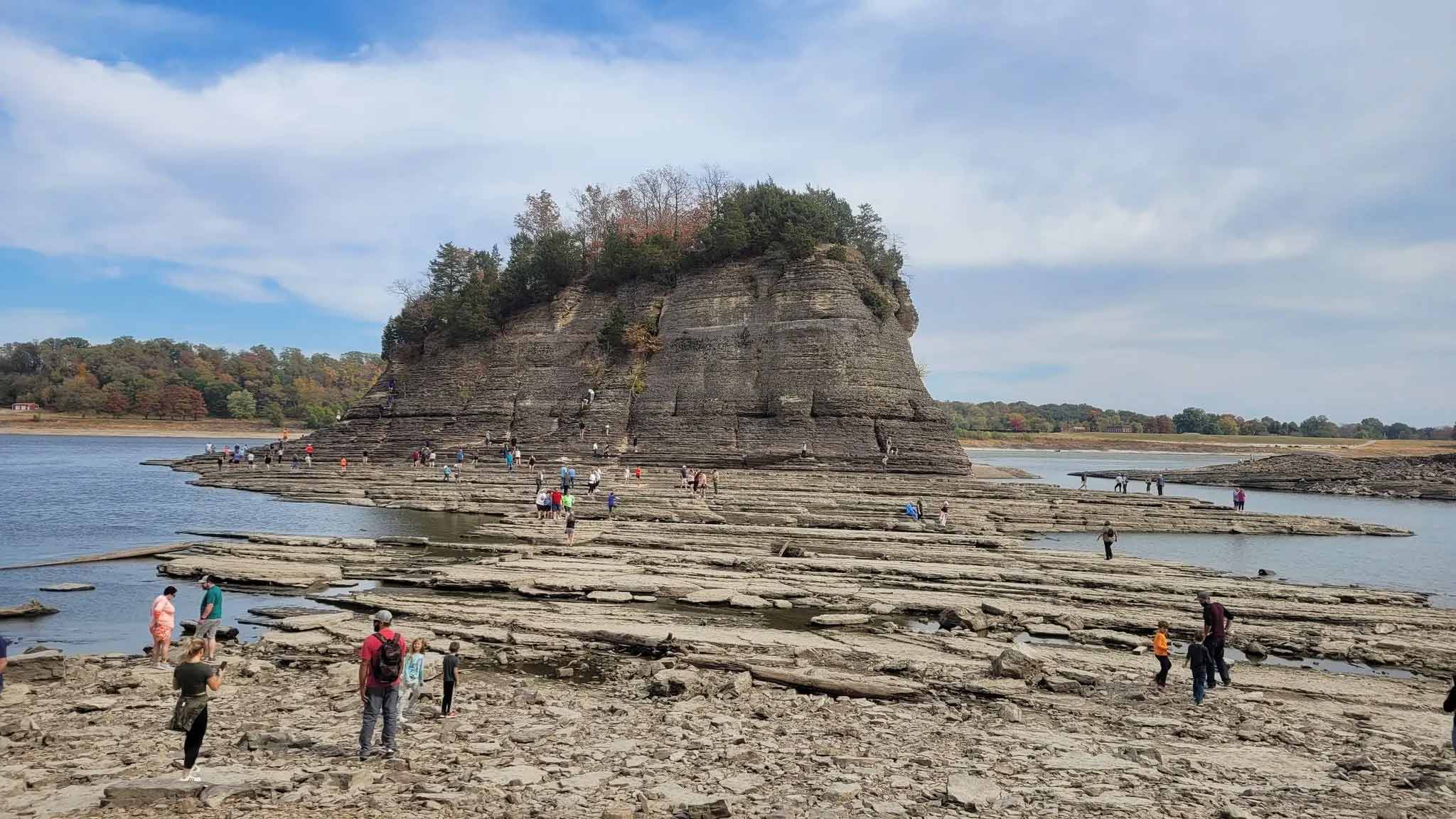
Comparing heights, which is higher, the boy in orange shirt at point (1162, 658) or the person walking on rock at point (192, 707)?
the person walking on rock at point (192, 707)

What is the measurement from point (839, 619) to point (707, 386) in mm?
36346

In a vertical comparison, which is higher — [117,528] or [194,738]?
[194,738]

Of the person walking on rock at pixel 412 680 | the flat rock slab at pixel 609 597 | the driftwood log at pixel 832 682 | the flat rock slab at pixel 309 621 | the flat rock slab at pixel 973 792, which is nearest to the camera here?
the flat rock slab at pixel 973 792

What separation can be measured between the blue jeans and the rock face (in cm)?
3959

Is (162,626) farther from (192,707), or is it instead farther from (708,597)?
(708,597)

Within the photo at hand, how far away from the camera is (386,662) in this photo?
388 inches

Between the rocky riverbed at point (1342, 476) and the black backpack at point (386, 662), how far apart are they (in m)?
80.8

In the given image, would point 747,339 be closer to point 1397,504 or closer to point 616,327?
point 616,327

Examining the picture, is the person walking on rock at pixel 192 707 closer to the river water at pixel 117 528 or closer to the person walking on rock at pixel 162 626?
the person walking on rock at pixel 162 626

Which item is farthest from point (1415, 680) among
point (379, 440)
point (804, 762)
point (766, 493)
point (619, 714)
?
point (379, 440)

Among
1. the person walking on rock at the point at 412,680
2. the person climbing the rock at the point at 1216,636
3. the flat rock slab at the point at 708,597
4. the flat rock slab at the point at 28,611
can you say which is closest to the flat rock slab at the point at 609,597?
the flat rock slab at the point at 708,597

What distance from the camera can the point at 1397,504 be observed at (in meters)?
63.8

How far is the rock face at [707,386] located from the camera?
50.3 meters

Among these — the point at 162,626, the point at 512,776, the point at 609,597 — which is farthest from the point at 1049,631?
the point at 162,626
